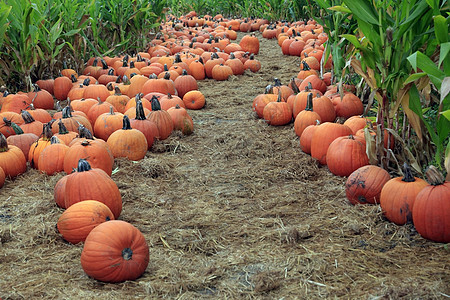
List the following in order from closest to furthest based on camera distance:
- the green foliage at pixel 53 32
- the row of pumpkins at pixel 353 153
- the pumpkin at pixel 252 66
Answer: the row of pumpkins at pixel 353 153
the green foliage at pixel 53 32
the pumpkin at pixel 252 66

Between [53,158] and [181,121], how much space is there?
2040 mm

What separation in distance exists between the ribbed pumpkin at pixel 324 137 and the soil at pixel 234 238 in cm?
13

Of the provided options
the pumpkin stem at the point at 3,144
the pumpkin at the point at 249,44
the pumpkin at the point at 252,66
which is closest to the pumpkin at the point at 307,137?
the pumpkin stem at the point at 3,144

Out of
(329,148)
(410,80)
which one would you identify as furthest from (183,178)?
(410,80)

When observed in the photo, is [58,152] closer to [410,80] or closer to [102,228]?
[102,228]

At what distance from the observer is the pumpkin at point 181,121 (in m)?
6.70

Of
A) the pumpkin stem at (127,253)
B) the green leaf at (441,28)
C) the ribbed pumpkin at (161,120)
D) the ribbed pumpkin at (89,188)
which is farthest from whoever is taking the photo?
the ribbed pumpkin at (161,120)

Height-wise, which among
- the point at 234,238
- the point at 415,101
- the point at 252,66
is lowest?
the point at 252,66

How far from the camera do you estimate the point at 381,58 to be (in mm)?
4242

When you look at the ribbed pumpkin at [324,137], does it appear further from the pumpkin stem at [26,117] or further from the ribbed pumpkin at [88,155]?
the pumpkin stem at [26,117]

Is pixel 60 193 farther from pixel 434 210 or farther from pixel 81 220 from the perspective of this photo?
pixel 434 210

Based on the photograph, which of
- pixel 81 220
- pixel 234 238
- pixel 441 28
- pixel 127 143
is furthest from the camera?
pixel 127 143

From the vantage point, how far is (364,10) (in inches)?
163

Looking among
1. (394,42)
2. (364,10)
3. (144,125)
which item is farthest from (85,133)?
(394,42)
